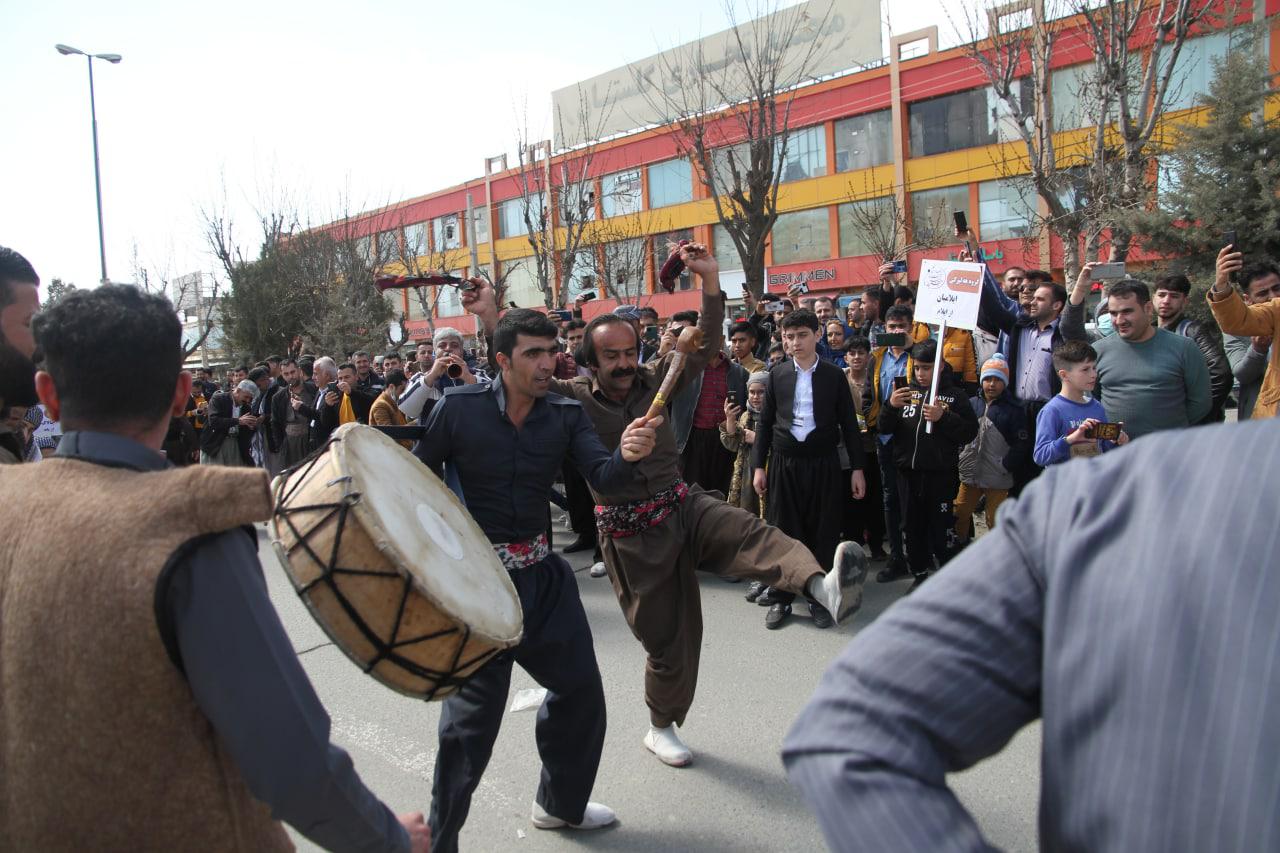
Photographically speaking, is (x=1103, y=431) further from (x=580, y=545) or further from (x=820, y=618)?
(x=580, y=545)

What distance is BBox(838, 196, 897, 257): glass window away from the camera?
26.0m

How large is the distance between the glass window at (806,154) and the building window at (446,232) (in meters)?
21.2

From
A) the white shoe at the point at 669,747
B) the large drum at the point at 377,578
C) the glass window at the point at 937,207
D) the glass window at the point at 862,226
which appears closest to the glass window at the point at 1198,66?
the glass window at the point at 937,207

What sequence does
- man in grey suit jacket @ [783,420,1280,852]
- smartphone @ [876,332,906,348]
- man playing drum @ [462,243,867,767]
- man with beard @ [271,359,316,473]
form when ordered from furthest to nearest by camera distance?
man with beard @ [271,359,316,473], smartphone @ [876,332,906,348], man playing drum @ [462,243,867,767], man in grey suit jacket @ [783,420,1280,852]

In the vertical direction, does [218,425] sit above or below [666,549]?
above

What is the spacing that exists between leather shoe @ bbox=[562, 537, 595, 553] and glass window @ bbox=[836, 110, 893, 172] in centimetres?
2684

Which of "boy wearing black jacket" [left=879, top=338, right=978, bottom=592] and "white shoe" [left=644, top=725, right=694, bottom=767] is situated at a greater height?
"boy wearing black jacket" [left=879, top=338, right=978, bottom=592]

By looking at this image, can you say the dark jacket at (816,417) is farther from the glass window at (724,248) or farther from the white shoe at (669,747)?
the glass window at (724,248)

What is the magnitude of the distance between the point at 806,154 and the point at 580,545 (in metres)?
28.8

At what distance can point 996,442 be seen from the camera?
20.4 ft

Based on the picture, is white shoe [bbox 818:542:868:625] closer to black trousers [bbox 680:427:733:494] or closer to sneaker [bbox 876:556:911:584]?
sneaker [bbox 876:556:911:584]

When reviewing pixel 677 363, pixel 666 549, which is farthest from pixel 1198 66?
pixel 666 549

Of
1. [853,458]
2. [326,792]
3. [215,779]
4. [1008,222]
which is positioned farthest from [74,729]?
[1008,222]

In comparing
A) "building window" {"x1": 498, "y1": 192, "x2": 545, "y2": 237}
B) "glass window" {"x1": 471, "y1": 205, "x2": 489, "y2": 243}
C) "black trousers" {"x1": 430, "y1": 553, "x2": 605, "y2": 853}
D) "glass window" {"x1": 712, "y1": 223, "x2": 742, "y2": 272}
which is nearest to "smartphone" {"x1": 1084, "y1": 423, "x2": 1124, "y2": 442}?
"black trousers" {"x1": 430, "y1": 553, "x2": 605, "y2": 853}
